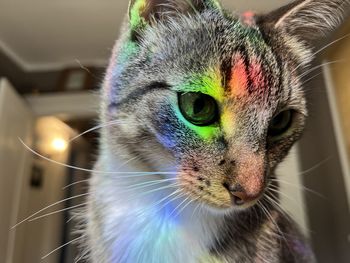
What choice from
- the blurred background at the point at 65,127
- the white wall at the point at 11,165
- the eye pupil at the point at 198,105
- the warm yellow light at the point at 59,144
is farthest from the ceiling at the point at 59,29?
the eye pupil at the point at 198,105

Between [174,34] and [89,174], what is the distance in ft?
0.93

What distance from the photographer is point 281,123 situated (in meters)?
0.56

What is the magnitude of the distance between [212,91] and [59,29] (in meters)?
1.19

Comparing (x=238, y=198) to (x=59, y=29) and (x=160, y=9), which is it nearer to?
(x=160, y=9)

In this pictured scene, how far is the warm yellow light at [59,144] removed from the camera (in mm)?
1665

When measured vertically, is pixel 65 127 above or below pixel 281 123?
above

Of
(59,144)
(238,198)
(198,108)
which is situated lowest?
(238,198)

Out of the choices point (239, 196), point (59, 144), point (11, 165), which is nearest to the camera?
point (239, 196)

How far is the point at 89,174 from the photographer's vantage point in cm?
71

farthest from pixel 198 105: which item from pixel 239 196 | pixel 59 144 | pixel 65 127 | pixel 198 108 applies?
pixel 59 144

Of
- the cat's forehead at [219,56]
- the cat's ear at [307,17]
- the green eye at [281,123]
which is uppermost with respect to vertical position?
the cat's ear at [307,17]

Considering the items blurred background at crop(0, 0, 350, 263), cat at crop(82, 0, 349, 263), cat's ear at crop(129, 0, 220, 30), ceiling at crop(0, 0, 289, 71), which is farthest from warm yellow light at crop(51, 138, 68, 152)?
cat's ear at crop(129, 0, 220, 30)

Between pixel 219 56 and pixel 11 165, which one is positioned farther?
pixel 11 165

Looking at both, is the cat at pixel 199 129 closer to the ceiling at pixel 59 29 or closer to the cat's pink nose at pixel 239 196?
the cat's pink nose at pixel 239 196
